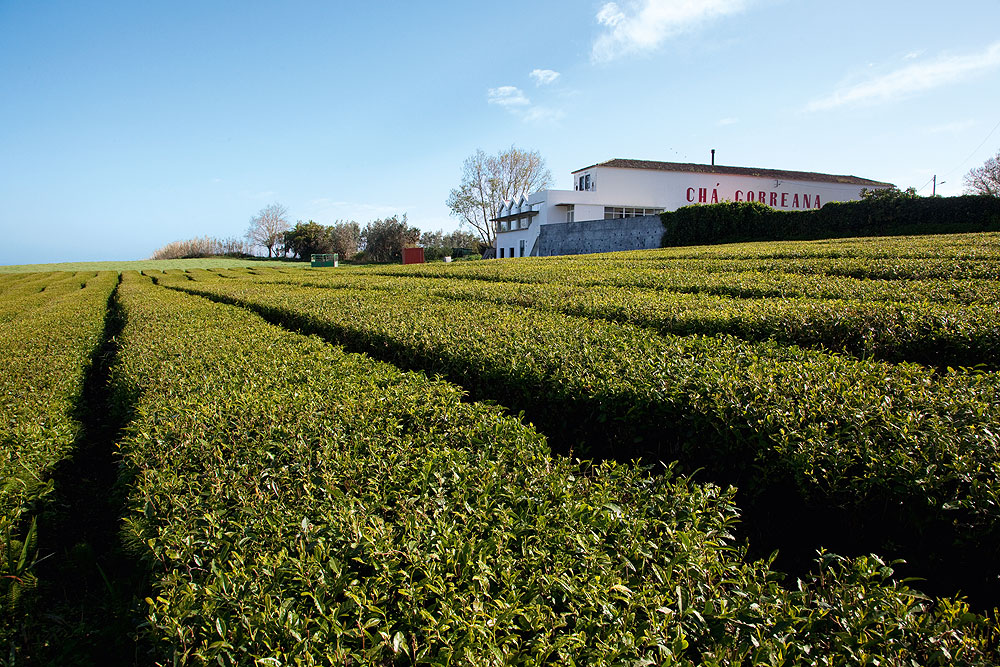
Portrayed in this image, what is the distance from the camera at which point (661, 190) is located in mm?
42094

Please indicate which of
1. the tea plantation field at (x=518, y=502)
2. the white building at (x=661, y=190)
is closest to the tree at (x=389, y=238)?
the white building at (x=661, y=190)

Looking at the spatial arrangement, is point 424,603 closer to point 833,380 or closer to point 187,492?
point 187,492

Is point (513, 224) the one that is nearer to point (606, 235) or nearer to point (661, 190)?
point (661, 190)

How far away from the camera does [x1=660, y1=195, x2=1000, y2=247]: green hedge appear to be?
21.9 metres

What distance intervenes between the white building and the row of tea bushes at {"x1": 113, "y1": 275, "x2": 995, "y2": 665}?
40986mm

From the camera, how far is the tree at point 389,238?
53344mm

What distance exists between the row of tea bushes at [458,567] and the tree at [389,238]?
51.9 meters

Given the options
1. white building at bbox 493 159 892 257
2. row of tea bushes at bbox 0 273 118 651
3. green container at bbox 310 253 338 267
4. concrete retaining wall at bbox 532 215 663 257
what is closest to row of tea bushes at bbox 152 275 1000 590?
row of tea bushes at bbox 0 273 118 651

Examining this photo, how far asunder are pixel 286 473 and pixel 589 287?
8.60 m

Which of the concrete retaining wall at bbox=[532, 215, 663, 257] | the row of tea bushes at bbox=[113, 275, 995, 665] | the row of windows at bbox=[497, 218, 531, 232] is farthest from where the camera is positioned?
the row of windows at bbox=[497, 218, 531, 232]

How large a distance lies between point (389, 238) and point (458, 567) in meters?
54.2

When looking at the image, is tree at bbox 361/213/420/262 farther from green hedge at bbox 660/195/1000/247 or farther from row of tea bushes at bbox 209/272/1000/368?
row of tea bushes at bbox 209/272/1000/368

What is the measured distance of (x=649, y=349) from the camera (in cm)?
451

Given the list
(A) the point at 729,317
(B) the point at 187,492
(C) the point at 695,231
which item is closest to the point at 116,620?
(B) the point at 187,492
